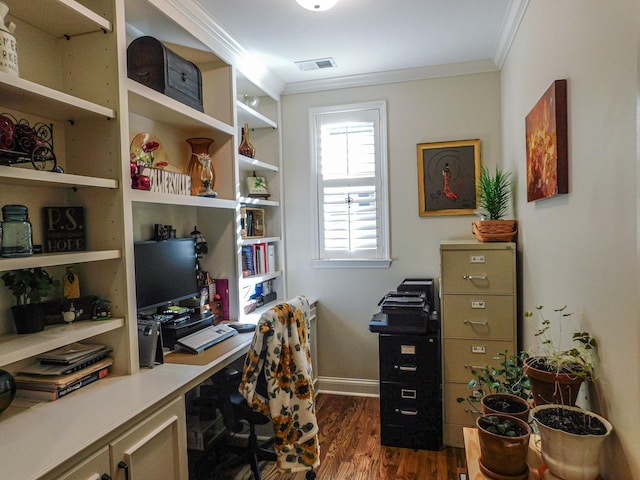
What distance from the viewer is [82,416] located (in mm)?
1427

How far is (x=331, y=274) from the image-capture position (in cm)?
362

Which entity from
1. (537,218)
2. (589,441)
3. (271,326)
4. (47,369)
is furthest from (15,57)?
(537,218)

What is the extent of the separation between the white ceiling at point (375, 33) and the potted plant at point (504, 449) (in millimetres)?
2104

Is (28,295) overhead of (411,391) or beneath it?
overhead

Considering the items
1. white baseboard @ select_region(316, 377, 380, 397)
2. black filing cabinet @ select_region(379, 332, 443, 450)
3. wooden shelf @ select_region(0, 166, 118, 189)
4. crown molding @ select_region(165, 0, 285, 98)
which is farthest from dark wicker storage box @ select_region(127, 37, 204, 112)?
white baseboard @ select_region(316, 377, 380, 397)

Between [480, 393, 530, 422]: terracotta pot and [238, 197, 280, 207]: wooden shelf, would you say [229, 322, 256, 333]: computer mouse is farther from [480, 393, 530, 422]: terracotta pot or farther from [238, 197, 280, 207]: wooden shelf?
[480, 393, 530, 422]: terracotta pot

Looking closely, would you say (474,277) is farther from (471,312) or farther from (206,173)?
(206,173)

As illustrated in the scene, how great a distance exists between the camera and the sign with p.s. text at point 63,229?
5.92ft

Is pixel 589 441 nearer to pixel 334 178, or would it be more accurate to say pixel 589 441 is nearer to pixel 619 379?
pixel 619 379

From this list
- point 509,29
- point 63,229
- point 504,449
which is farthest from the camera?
point 509,29

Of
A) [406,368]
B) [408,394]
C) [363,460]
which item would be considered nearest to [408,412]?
[408,394]

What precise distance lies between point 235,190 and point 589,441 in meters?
2.33

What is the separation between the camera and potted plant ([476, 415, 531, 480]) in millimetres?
1234

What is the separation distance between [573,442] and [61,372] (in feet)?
5.70
